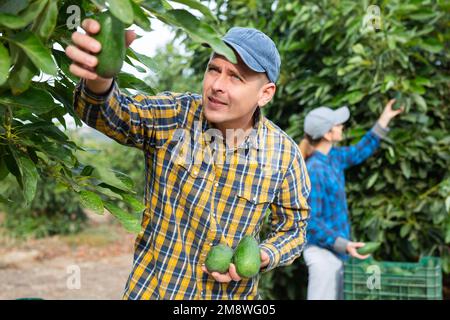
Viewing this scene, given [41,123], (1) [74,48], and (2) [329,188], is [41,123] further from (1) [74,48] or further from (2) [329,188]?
(2) [329,188]

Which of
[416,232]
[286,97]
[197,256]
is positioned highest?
[286,97]

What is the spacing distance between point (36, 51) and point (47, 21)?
5 cm

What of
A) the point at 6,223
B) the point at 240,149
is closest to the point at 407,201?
the point at 240,149

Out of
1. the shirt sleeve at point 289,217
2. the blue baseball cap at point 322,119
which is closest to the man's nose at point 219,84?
the shirt sleeve at point 289,217

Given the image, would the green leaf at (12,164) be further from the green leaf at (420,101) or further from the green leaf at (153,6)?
the green leaf at (420,101)

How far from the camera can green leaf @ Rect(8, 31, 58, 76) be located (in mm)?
963

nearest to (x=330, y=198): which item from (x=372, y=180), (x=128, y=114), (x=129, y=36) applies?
(x=372, y=180)

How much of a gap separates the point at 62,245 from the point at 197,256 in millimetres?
5430

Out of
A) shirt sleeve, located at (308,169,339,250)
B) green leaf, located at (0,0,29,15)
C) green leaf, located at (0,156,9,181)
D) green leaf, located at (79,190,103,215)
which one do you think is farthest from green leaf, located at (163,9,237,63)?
shirt sleeve, located at (308,169,339,250)

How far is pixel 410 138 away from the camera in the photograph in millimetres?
3264

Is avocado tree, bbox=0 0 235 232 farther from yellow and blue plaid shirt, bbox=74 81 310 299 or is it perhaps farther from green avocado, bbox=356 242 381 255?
green avocado, bbox=356 242 381 255

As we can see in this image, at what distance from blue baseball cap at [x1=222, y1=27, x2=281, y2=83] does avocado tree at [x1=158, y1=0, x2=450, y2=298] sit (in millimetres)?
1626

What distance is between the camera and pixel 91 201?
1220mm

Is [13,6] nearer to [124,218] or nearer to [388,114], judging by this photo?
[124,218]
